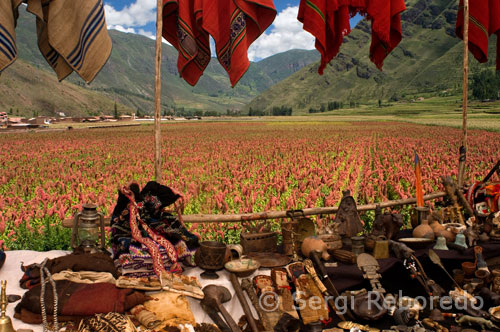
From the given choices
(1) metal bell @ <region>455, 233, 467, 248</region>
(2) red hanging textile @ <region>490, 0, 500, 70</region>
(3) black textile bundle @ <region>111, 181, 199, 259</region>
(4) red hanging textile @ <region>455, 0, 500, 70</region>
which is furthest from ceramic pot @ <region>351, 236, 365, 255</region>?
(2) red hanging textile @ <region>490, 0, 500, 70</region>

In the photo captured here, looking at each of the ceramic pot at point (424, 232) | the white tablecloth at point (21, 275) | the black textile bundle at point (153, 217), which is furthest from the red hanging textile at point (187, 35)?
the ceramic pot at point (424, 232)

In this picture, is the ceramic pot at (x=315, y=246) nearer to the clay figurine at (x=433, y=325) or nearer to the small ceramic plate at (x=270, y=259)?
the small ceramic plate at (x=270, y=259)

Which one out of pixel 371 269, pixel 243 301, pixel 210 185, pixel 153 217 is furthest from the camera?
pixel 210 185

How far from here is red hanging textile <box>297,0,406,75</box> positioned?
3.96 metres

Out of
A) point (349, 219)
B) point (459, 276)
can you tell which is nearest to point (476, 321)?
point (459, 276)

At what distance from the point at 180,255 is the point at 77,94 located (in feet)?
548

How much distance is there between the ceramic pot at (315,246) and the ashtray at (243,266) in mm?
576

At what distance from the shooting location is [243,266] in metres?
3.52

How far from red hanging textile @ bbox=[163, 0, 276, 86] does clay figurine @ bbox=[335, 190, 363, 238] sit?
75.3 inches

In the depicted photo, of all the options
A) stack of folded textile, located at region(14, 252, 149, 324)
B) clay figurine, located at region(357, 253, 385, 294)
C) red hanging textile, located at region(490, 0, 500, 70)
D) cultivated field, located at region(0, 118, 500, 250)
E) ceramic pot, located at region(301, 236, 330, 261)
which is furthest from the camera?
cultivated field, located at region(0, 118, 500, 250)

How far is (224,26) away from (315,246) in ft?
7.72

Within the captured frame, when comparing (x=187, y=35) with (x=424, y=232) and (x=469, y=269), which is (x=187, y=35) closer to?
(x=424, y=232)

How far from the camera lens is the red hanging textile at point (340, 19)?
3.96 metres

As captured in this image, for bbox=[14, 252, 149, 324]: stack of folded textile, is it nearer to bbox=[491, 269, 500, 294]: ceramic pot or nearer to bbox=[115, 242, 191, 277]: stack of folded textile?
bbox=[115, 242, 191, 277]: stack of folded textile
